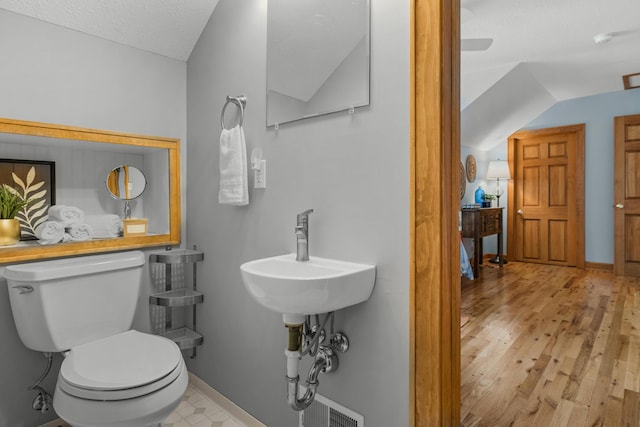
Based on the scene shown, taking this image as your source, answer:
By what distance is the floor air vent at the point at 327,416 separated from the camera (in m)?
1.34

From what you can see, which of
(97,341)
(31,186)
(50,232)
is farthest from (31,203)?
(97,341)

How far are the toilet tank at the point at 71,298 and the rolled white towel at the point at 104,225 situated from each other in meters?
0.24

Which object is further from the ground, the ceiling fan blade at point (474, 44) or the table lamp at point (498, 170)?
the ceiling fan blade at point (474, 44)

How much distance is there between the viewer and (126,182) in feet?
6.84

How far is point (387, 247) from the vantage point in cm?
124

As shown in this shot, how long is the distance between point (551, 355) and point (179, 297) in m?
2.32

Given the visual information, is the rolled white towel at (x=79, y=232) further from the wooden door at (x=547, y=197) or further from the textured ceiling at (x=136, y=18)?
the wooden door at (x=547, y=197)

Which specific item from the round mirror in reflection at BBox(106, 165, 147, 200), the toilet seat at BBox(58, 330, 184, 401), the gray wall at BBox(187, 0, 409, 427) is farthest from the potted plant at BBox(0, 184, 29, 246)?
the gray wall at BBox(187, 0, 409, 427)

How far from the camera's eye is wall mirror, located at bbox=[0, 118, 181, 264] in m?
1.69

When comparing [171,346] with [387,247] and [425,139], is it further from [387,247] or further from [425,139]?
[425,139]

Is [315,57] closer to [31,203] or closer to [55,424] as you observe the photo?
[31,203]

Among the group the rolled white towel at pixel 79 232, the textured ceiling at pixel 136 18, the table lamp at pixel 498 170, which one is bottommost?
the rolled white towel at pixel 79 232

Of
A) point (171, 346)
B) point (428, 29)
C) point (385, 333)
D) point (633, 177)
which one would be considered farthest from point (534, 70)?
point (171, 346)

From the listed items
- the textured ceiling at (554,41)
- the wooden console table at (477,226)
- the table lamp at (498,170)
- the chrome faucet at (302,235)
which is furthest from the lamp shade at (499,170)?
the chrome faucet at (302,235)
